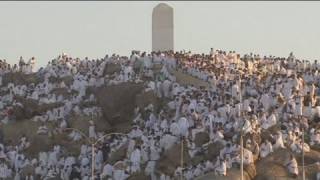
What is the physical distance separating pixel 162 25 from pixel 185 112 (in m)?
24.7

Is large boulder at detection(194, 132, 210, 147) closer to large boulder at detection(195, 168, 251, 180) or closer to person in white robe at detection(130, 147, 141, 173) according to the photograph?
person in white robe at detection(130, 147, 141, 173)

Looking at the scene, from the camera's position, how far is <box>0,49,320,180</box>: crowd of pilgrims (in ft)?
194

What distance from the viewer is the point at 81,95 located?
246 ft

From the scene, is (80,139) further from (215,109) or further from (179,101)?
(215,109)

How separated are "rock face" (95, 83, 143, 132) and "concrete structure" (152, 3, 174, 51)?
13.5 m

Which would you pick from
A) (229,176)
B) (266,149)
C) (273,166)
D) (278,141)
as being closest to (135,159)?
(229,176)

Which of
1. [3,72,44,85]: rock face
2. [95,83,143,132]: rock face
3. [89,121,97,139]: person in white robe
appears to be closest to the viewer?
[89,121,97,139]: person in white robe

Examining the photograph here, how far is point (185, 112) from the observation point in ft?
210

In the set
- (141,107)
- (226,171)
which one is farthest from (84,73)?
(226,171)

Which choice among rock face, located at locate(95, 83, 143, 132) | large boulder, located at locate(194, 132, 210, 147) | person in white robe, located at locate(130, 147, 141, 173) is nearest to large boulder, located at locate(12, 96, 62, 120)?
rock face, located at locate(95, 83, 143, 132)

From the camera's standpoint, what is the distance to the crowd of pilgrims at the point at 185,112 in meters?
59.0

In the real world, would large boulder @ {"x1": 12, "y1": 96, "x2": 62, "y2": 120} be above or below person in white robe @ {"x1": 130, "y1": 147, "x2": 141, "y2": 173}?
above

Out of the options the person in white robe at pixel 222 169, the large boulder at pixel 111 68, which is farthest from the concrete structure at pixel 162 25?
the person in white robe at pixel 222 169

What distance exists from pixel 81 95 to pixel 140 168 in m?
16.1
